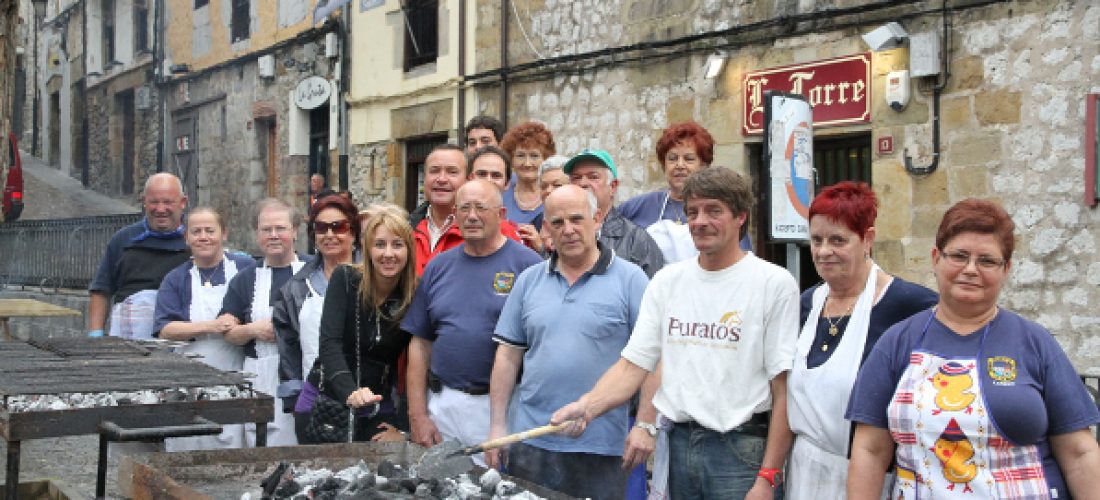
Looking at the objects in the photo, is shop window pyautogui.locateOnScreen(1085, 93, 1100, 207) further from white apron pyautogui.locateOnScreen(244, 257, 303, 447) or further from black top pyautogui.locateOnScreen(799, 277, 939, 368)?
white apron pyautogui.locateOnScreen(244, 257, 303, 447)

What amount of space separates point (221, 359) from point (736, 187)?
3336 millimetres

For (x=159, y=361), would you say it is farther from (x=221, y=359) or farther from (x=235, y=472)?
(x=235, y=472)

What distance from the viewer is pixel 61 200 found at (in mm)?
26625

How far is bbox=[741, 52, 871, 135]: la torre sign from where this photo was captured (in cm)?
958

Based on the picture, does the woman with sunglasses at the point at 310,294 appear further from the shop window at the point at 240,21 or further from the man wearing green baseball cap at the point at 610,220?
the shop window at the point at 240,21

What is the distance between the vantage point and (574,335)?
Result: 4.55 meters

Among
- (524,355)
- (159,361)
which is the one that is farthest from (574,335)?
(159,361)

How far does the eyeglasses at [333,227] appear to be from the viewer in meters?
5.68

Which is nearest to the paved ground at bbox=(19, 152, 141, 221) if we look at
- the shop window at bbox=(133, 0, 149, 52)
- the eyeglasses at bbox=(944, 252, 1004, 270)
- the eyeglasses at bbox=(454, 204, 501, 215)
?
the shop window at bbox=(133, 0, 149, 52)

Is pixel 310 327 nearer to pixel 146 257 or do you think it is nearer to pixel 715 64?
pixel 146 257

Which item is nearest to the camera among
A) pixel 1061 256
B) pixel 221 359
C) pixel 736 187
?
pixel 736 187

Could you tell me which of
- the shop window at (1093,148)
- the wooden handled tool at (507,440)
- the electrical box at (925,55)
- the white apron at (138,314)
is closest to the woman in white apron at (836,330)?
the wooden handled tool at (507,440)

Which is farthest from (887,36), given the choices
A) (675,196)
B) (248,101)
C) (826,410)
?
(248,101)

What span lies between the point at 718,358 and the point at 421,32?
1214 centimetres
